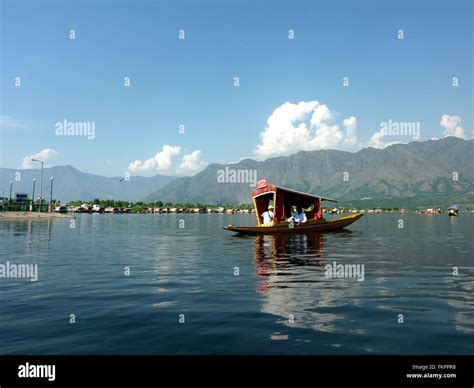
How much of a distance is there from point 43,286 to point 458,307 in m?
18.4

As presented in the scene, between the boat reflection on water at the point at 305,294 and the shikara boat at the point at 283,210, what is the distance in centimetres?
2326

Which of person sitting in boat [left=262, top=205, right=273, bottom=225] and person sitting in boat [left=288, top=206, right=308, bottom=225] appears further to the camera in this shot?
person sitting in boat [left=262, top=205, right=273, bottom=225]

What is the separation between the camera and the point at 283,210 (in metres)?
53.3

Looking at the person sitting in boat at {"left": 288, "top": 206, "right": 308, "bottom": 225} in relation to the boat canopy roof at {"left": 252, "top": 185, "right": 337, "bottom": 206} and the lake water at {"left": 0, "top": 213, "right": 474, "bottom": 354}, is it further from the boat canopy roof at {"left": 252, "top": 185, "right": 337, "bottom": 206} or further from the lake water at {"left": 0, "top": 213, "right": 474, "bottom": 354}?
the lake water at {"left": 0, "top": 213, "right": 474, "bottom": 354}

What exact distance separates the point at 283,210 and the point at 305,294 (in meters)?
36.9

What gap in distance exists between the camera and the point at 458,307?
14500 millimetres

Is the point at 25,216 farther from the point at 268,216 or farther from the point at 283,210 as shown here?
the point at 283,210

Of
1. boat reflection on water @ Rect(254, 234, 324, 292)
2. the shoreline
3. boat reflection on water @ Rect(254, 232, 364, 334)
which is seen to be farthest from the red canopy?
the shoreline

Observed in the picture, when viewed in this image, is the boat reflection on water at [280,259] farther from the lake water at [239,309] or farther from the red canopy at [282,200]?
the red canopy at [282,200]

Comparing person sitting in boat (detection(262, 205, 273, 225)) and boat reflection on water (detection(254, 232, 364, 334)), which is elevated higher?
person sitting in boat (detection(262, 205, 273, 225))

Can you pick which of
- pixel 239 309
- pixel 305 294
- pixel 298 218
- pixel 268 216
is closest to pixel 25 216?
pixel 268 216

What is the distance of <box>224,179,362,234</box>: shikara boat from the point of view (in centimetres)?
5216

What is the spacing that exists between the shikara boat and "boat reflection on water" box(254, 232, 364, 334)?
2326 cm
